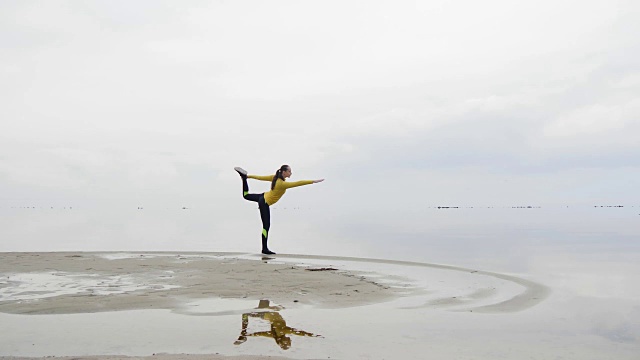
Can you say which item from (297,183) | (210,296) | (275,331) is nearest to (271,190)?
(297,183)

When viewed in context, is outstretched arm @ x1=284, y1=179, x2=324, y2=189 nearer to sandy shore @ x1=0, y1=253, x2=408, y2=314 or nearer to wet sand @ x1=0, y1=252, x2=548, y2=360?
wet sand @ x1=0, y1=252, x2=548, y2=360

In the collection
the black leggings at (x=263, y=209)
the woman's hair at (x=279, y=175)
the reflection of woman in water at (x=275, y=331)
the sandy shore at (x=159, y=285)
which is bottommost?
the reflection of woman in water at (x=275, y=331)

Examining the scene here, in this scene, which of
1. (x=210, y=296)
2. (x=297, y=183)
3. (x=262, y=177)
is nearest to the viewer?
(x=210, y=296)

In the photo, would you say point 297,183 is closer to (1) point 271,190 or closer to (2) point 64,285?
(1) point 271,190

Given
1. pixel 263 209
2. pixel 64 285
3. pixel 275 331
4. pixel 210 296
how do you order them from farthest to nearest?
pixel 263 209 → pixel 64 285 → pixel 210 296 → pixel 275 331

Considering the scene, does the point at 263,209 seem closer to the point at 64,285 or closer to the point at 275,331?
the point at 64,285

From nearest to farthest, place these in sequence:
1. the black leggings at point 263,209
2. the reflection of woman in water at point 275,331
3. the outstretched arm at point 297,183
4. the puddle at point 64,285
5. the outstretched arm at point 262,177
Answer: the reflection of woman in water at point 275,331 → the puddle at point 64,285 → the outstretched arm at point 297,183 → the black leggings at point 263,209 → the outstretched arm at point 262,177

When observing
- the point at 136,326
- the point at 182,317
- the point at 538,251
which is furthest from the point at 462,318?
the point at 538,251

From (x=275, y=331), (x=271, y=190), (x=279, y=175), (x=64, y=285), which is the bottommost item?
(x=275, y=331)


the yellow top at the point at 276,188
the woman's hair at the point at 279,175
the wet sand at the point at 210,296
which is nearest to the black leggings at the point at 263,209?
the yellow top at the point at 276,188

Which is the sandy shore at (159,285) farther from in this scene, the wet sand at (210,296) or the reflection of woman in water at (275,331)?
the reflection of woman in water at (275,331)

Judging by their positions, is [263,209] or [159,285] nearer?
[159,285]

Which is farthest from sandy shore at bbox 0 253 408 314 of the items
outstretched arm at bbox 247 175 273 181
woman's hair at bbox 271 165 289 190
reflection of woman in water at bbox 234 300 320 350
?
outstretched arm at bbox 247 175 273 181

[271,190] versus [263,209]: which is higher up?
[271,190]
